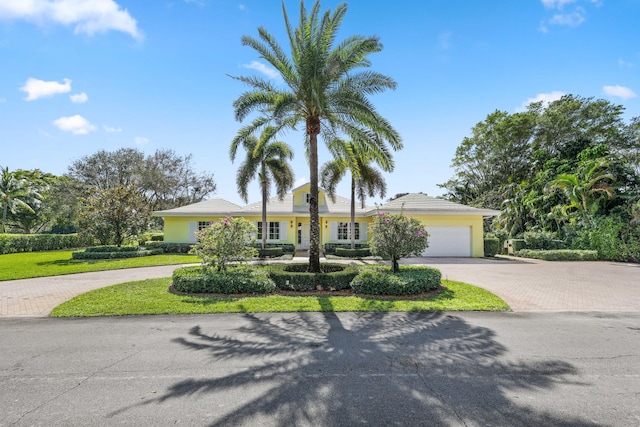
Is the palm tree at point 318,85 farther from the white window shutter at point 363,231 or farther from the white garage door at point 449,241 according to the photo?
the white window shutter at point 363,231

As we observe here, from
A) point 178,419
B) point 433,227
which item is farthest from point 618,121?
point 178,419

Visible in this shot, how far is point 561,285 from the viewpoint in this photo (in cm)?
1133

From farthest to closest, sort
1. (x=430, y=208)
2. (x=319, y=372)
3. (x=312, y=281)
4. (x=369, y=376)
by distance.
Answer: (x=430, y=208), (x=312, y=281), (x=319, y=372), (x=369, y=376)

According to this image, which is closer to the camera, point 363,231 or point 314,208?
point 314,208

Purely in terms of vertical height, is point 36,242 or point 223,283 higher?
point 36,242

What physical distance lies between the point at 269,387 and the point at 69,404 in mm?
2283

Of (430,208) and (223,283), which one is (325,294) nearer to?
(223,283)

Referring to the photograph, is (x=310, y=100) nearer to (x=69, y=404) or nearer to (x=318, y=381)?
(x=318, y=381)

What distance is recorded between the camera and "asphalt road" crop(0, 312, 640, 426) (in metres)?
3.48

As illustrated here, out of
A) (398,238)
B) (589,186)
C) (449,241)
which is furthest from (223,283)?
(589,186)

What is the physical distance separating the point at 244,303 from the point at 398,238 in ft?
17.9

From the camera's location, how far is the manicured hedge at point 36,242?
2250cm

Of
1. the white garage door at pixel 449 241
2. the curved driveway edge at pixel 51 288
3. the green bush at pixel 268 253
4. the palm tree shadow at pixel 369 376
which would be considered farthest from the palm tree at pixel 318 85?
the white garage door at pixel 449 241

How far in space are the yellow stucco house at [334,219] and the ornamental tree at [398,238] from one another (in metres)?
10.3
